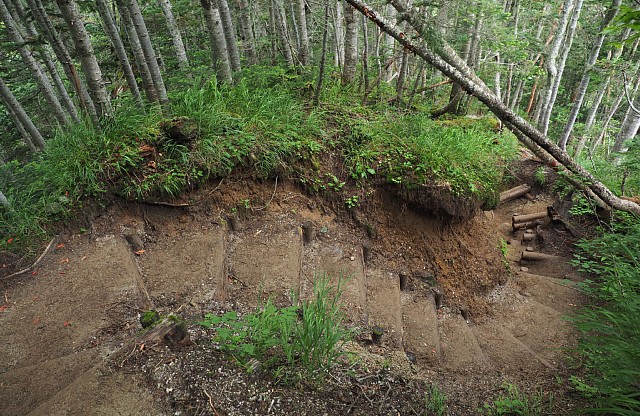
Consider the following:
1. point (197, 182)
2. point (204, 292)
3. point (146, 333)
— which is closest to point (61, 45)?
point (197, 182)

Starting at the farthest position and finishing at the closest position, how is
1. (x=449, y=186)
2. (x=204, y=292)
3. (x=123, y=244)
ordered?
(x=449, y=186), (x=123, y=244), (x=204, y=292)

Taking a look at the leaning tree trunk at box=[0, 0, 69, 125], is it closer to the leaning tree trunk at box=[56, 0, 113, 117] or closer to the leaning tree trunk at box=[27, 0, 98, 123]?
the leaning tree trunk at box=[27, 0, 98, 123]

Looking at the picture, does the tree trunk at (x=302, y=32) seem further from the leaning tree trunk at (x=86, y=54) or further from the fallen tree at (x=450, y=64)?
the leaning tree trunk at (x=86, y=54)

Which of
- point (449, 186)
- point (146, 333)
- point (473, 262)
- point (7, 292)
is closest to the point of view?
point (146, 333)

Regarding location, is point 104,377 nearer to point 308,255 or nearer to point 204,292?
point 204,292

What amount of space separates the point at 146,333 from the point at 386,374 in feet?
7.11

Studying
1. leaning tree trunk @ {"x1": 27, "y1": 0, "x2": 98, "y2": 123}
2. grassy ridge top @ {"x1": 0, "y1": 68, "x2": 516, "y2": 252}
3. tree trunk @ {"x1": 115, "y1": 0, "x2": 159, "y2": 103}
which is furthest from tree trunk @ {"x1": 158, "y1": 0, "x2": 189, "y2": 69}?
leaning tree trunk @ {"x1": 27, "y1": 0, "x2": 98, "y2": 123}

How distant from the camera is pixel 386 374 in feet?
9.98

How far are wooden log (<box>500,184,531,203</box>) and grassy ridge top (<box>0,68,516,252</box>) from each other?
2458 millimetres

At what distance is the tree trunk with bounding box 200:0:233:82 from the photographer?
491 centimetres

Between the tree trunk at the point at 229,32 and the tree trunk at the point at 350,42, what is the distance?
6.98 feet

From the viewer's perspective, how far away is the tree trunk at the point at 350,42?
610cm

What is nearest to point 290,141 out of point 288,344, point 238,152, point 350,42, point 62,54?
point 238,152

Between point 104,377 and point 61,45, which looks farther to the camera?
point 61,45
